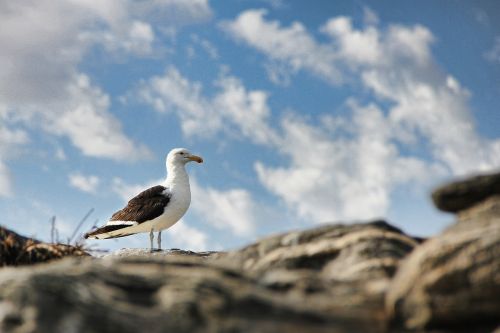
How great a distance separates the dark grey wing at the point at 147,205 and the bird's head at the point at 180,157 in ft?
3.76

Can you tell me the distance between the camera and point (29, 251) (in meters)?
11.1

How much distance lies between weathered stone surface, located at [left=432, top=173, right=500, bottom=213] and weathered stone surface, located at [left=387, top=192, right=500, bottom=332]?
133 cm

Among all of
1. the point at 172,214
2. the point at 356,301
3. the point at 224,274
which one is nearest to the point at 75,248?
the point at 224,274

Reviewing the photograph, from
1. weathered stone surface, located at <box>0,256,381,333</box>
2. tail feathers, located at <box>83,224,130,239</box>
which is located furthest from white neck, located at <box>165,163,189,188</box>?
weathered stone surface, located at <box>0,256,381,333</box>

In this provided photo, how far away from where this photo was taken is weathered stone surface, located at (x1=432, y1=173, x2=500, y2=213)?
726 centimetres

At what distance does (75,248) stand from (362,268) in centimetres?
618

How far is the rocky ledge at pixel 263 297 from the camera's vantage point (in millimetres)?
5359

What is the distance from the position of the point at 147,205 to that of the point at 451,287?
15063 millimetres

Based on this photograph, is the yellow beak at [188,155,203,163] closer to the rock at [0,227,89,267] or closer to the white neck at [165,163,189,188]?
the white neck at [165,163,189,188]

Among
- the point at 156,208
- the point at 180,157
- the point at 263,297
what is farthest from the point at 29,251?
the point at 180,157

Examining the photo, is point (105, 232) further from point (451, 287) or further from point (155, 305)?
point (451, 287)

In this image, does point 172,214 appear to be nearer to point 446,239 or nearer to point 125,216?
point 125,216

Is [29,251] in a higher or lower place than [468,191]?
higher

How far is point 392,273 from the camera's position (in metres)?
6.89
